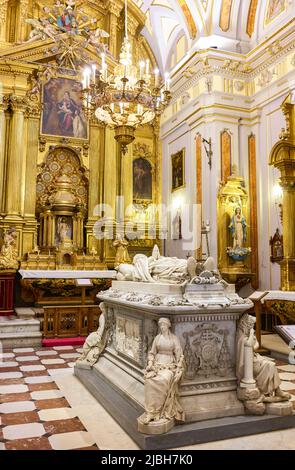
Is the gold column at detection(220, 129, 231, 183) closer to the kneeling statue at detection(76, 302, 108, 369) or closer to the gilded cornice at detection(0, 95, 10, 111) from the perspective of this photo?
the gilded cornice at detection(0, 95, 10, 111)

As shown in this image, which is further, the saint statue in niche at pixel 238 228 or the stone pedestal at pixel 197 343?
the saint statue in niche at pixel 238 228

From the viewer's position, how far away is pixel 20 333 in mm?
7402

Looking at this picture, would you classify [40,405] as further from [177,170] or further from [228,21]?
[228,21]

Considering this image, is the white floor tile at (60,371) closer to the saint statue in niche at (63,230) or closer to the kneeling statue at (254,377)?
the kneeling statue at (254,377)

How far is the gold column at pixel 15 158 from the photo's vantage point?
10.6 meters

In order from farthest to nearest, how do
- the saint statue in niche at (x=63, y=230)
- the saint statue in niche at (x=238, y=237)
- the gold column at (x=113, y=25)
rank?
the gold column at (x=113, y=25) < the saint statue in niche at (x=63, y=230) < the saint statue in niche at (x=238, y=237)

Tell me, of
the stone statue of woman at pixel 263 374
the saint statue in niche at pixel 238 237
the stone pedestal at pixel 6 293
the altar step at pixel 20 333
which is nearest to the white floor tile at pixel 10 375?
the altar step at pixel 20 333

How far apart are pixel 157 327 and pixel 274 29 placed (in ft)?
27.2

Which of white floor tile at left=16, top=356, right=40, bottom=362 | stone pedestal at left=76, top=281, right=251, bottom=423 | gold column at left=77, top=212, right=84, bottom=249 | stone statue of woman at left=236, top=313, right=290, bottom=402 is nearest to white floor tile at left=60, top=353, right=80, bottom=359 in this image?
white floor tile at left=16, top=356, right=40, bottom=362

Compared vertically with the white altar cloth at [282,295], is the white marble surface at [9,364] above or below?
below

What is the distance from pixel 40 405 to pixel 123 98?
162 inches

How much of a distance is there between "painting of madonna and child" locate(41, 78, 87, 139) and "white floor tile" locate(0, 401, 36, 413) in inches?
341

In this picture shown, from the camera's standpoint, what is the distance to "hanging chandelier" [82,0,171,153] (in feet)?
19.8

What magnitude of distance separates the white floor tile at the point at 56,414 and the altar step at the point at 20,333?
3406mm
